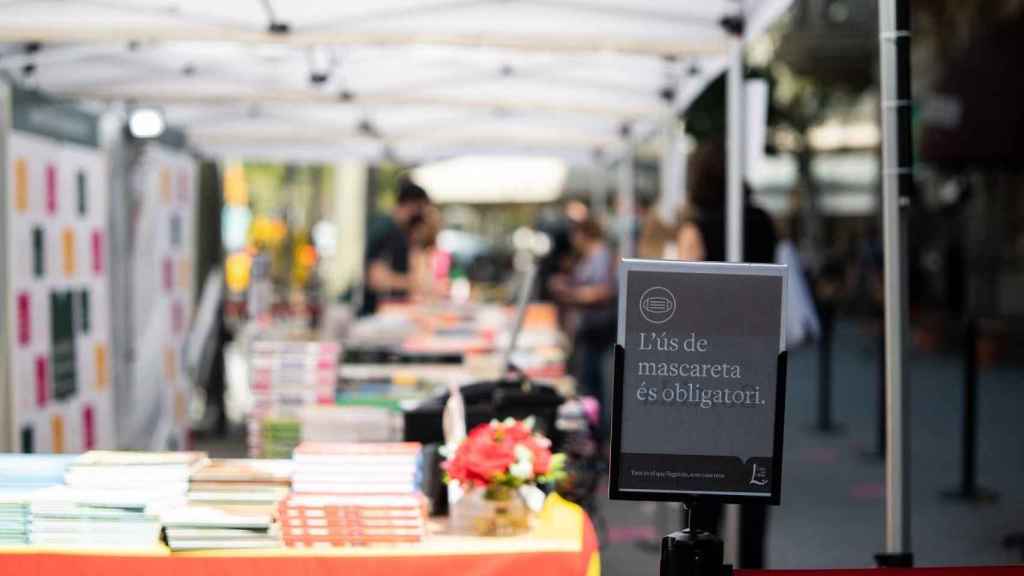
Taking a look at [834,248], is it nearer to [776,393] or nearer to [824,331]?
[824,331]

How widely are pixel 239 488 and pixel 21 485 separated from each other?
1.81 feet

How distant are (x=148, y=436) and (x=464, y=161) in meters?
8.56

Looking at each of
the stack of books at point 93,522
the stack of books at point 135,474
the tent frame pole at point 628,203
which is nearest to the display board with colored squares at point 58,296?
the stack of books at point 135,474

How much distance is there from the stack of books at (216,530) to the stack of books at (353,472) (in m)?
0.17

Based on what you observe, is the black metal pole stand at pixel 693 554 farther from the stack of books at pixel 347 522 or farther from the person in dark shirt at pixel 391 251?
the person in dark shirt at pixel 391 251

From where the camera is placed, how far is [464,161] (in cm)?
1611

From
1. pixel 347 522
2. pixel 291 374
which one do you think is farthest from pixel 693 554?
pixel 291 374

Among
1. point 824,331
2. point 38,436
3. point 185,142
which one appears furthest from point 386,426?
point 824,331

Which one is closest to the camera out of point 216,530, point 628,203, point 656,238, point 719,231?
point 216,530

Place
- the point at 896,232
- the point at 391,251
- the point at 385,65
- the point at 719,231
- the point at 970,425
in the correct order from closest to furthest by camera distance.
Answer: the point at 896,232 < the point at 719,231 < the point at 385,65 < the point at 970,425 < the point at 391,251

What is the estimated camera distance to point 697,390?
288 cm

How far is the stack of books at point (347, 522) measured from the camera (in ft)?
10.5

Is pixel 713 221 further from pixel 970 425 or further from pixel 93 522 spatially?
pixel 93 522

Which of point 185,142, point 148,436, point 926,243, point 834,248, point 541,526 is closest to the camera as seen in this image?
point 541,526
